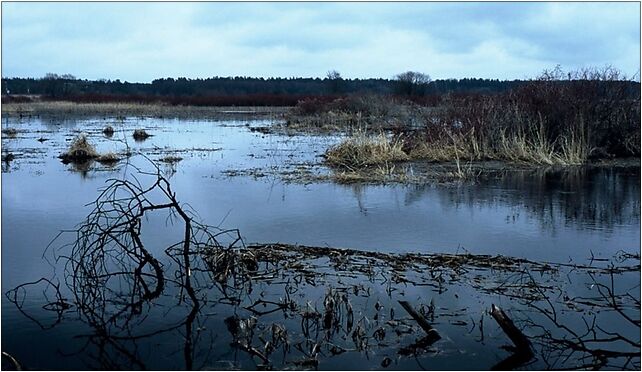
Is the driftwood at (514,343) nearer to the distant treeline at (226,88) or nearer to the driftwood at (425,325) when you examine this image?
the driftwood at (425,325)

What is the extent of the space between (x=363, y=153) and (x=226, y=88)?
3778 inches

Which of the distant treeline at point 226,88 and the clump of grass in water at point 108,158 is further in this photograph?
the distant treeline at point 226,88

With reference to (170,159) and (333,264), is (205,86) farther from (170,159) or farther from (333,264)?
(333,264)

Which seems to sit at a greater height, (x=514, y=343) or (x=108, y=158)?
(x=108, y=158)

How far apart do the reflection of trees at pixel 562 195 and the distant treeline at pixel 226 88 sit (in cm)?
4420

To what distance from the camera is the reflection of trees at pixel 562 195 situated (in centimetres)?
1057

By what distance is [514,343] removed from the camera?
5496 mm

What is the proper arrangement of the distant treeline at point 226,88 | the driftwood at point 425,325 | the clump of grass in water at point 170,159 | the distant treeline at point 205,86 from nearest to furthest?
1. the driftwood at point 425,325
2. the clump of grass in water at point 170,159
3. the distant treeline at point 226,88
4. the distant treeline at point 205,86

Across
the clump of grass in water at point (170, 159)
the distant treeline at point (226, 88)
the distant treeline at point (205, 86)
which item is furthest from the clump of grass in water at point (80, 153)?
the distant treeline at point (205, 86)

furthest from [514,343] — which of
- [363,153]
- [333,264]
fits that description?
[363,153]

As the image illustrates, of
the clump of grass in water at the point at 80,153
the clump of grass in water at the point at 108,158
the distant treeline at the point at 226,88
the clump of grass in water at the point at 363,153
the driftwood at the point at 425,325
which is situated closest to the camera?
the driftwood at the point at 425,325

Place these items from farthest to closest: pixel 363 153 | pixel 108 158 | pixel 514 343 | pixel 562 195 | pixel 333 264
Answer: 1. pixel 108 158
2. pixel 363 153
3. pixel 562 195
4. pixel 333 264
5. pixel 514 343

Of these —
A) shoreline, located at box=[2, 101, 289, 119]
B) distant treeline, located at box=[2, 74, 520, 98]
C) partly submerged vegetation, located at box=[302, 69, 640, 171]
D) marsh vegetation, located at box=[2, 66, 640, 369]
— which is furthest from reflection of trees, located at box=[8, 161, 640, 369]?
distant treeline, located at box=[2, 74, 520, 98]

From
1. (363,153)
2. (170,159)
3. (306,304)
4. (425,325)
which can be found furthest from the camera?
(170,159)
